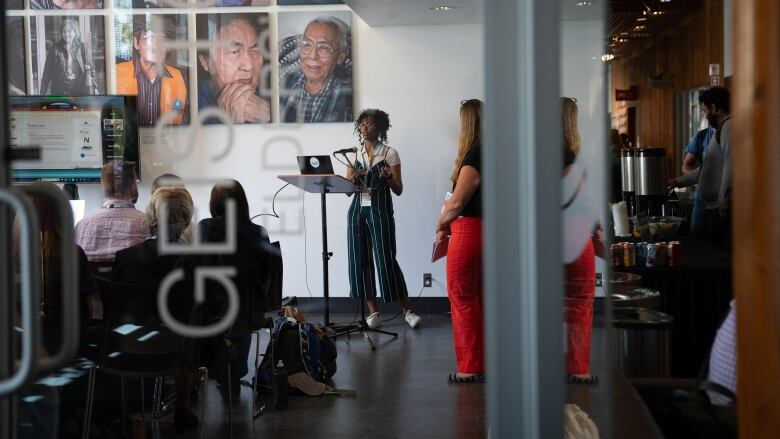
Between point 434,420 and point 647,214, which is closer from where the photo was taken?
point 434,420

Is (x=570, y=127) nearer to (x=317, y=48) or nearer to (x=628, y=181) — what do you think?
(x=317, y=48)

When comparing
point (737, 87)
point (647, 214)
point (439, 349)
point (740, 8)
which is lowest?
point (439, 349)

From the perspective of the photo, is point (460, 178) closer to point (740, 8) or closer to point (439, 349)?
point (439, 349)

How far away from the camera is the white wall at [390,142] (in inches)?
103

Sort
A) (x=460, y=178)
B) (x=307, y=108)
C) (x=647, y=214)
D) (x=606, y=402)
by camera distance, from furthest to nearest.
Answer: (x=647, y=214) < (x=460, y=178) < (x=307, y=108) < (x=606, y=402)

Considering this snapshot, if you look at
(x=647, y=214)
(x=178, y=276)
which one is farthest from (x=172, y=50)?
(x=647, y=214)

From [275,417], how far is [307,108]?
4.56ft

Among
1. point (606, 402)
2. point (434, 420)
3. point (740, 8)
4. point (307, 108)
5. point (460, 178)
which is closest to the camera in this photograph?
point (740, 8)

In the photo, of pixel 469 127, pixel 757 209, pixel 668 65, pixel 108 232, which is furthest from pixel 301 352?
pixel 668 65

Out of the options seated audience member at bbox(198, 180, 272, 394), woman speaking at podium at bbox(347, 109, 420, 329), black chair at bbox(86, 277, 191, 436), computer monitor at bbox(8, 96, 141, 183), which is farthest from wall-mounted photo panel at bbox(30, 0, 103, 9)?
woman speaking at podium at bbox(347, 109, 420, 329)

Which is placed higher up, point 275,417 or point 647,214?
point 647,214

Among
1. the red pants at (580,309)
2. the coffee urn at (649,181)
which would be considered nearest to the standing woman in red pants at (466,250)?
the coffee urn at (649,181)

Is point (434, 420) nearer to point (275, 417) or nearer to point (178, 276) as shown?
point (275, 417)

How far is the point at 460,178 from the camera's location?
3.47 meters
